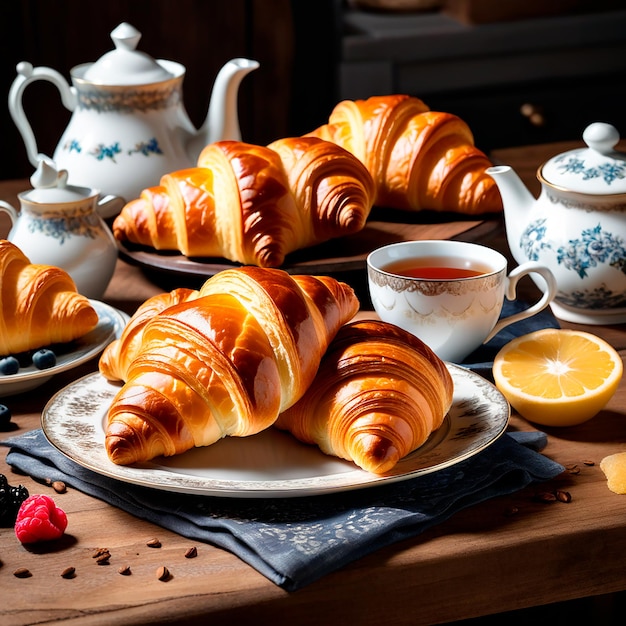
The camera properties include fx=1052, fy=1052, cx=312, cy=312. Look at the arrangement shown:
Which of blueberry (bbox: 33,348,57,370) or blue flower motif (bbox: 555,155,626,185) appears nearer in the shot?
blueberry (bbox: 33,348,57,370)

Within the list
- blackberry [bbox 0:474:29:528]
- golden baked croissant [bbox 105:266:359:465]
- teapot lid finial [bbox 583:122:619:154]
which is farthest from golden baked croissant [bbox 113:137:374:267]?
blackberry [bbox 0:474:29:528]

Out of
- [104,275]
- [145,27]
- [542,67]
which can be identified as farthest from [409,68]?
[104,275]

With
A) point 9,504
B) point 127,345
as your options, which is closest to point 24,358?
point 127,345

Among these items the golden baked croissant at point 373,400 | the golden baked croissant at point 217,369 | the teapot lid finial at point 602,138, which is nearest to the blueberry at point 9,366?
the golden baked croissant at point 217,369

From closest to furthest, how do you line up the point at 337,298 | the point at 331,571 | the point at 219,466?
the point at 331,571, the point at 219,466, the point at 337,298

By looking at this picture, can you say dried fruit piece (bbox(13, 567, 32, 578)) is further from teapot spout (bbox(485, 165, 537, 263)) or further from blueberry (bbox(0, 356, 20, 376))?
teapot spout (bbox(485, 165, 537, 263))

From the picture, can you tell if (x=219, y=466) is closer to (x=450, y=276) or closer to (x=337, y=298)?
(x=337, y=298)

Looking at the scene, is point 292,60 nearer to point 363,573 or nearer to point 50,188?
point 50,188
